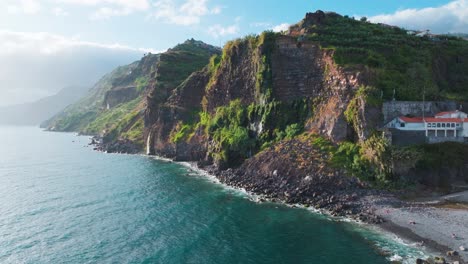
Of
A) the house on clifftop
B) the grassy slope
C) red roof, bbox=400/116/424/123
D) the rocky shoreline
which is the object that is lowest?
the rocky shoreline

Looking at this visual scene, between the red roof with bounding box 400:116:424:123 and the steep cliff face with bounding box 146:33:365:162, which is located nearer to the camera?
the red roof with bounding box 400:116:424:123

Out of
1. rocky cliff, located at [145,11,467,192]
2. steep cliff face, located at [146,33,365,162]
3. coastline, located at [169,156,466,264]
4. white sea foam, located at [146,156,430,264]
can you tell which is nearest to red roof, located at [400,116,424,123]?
rocky cliff, located at [145,11,467,192]

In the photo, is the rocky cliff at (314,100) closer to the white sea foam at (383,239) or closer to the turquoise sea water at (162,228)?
the white sea foam at (383,239)

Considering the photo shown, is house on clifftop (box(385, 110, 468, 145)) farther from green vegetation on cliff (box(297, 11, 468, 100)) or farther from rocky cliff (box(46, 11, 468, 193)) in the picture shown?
green vegetation on cliff (box(297, 11, 468, 100))

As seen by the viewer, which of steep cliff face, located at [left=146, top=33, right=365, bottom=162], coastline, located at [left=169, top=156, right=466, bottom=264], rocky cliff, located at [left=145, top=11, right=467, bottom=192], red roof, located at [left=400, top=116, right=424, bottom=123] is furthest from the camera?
steep cliff face, located at [left=146, top=33, right=365, bottom=162]

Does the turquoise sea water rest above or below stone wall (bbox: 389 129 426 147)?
below

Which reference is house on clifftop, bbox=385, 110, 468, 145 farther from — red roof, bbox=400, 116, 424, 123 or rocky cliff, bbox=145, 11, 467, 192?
rocky cliff, bbox=145, 11, 467, 192

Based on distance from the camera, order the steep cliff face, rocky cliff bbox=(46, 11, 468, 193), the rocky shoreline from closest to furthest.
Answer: the rocky shoreline
rocky cliff bbox=(46, 11, 468, 193)
the steep cliff face
